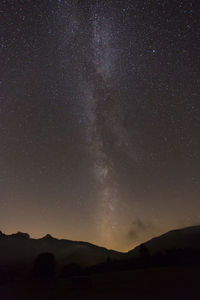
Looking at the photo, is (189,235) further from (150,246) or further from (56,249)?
(56,249)

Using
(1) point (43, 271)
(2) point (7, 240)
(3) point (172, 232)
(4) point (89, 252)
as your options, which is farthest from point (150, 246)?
(2) point (7, 240)

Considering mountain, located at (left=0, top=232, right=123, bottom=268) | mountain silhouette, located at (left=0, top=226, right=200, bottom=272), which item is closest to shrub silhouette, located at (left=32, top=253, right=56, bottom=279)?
mountain silhouette, located at (left=0, top=226, right=200, bottom=272)

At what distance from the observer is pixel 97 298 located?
11.9 meters

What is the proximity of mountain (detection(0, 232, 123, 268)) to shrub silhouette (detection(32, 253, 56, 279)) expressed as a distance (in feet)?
277

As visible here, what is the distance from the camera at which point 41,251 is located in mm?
149500

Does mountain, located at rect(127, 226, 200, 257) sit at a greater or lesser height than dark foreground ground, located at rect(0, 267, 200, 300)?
greater

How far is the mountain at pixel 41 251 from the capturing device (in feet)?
399

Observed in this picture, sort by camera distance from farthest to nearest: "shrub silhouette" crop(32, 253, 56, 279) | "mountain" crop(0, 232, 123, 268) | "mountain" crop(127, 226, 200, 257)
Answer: "mountain" crop(0, 232, 123, 268)
"mountain" crop(127, 226, 200, 257)
"shrub silhouette" crop(32, 253, 56, 279)

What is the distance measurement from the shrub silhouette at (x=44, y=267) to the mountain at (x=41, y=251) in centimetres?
8433

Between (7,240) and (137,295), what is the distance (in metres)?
161

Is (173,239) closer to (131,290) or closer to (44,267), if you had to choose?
(44,267)

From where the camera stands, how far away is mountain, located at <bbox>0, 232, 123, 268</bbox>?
122 meters

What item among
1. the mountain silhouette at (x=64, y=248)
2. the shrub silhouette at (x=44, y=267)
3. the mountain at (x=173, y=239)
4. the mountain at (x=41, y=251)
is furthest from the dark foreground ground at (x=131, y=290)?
the mountain at (x=41, y=251)

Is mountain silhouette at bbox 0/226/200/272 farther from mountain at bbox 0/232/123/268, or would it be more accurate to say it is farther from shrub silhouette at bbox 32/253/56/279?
shrub silhouette at bbox 32/253/56/279
